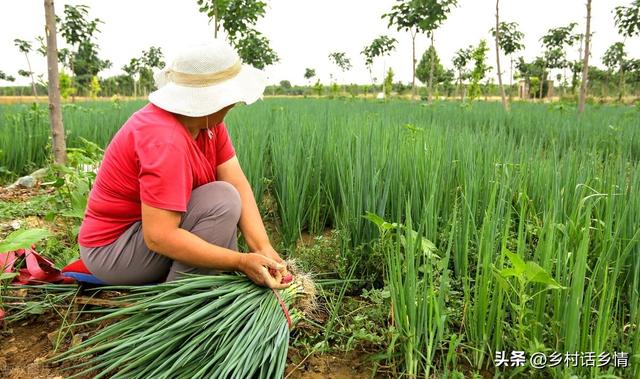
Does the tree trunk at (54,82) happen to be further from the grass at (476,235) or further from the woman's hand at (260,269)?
the woman's hand at (260,269)

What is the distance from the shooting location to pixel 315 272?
1.64 m

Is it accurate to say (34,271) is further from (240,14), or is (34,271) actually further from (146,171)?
(240,14)

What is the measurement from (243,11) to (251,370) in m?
7.96

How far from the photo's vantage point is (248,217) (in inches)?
59.7

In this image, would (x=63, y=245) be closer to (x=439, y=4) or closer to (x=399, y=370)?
(x=399, y=370)

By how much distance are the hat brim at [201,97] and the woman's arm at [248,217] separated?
0.36m

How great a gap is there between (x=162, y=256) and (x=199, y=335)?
35cm

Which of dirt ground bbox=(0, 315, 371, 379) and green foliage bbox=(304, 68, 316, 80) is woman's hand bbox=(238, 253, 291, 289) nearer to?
dirt ground bbox=(0, 315, 371, 379)

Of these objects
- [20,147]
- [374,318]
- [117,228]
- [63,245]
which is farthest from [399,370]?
[20,147]

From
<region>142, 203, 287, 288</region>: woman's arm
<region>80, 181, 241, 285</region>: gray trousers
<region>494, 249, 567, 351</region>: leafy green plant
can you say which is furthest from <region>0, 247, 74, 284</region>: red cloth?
<region>494, 249, 567, 351</region>: leafy green plant

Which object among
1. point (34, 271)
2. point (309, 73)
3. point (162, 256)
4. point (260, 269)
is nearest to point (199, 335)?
point (260, 269)

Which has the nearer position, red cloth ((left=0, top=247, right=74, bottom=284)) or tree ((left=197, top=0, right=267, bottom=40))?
red cloth ((left=0, top=247, right=74, bottom=284))

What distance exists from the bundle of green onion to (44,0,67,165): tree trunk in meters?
1.97

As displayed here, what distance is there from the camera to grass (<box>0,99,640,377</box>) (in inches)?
41.8
